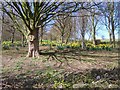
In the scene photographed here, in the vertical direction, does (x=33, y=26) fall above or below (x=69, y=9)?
below

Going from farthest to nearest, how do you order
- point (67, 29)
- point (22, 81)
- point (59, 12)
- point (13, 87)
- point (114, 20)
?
point (67, 29) < point (114, 20) < point (59, 12) < point (22, 81) < point (13, 87)

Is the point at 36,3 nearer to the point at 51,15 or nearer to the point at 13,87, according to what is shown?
the point at 51,15

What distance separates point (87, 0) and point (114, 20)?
6.82 meters

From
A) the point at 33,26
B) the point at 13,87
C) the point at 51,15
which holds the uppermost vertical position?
the point at 51,15

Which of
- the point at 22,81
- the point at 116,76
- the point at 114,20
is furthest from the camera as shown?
the point at 114,20

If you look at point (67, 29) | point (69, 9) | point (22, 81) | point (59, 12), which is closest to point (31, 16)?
point (59, 12)

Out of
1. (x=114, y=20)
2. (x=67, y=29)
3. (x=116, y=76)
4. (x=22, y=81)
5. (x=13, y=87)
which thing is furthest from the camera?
(x=67, y=29)

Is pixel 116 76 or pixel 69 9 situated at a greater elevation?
pixel 69 9

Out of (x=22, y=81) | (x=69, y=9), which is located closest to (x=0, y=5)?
(x=69, y=9)

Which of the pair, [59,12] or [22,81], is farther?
[59,12]

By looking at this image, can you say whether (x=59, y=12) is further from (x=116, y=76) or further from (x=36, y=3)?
(x=116, y=76)

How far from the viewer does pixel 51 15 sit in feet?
25.2

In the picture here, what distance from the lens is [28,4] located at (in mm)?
7227

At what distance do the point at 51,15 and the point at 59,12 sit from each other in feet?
1.36
